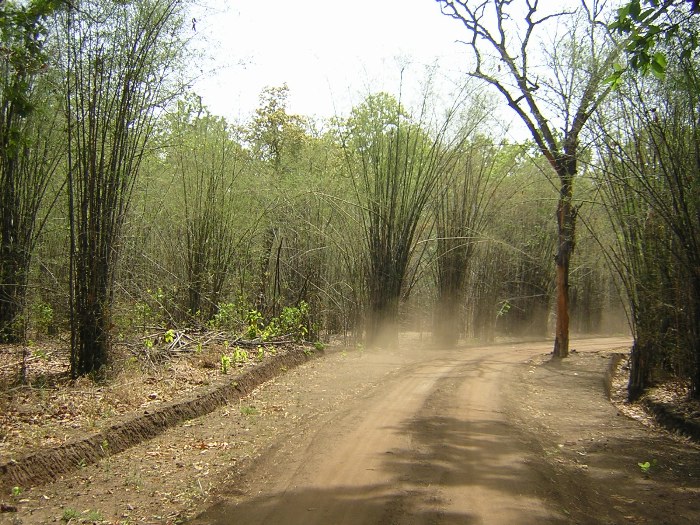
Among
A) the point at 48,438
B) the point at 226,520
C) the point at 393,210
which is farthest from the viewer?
the point at 393,210

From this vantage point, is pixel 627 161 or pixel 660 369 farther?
pixel 660 369

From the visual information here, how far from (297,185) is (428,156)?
253 centimetres

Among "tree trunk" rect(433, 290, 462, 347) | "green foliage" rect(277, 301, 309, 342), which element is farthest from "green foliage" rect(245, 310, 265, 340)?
"tree trunk" rect(433, 290, 462, 347)

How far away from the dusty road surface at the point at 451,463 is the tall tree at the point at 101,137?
206 cm

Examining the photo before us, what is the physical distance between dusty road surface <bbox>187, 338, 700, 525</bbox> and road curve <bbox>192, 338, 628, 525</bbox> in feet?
0.03

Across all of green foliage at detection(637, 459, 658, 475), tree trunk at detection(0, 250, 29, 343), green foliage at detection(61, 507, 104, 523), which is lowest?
green foliage at detection(61, 507, 104, 523)

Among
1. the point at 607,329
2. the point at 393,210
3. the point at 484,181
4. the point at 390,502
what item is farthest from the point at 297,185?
the point at 607,329

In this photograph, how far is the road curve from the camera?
12.0 feet

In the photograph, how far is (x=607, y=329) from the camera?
25734 mm

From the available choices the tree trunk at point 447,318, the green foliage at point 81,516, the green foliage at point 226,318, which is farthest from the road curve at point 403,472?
the tree trunk at point 447,318

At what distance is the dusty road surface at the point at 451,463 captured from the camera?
3748 mm

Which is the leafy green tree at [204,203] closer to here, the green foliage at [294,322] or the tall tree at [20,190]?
the green foliage at [294,322]

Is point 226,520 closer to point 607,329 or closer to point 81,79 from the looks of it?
point 81,79

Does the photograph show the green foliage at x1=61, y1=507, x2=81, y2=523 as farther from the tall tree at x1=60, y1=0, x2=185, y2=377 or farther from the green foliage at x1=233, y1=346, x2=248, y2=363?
the green foliage at x1=233, y1=346, x2=248, y2=363
